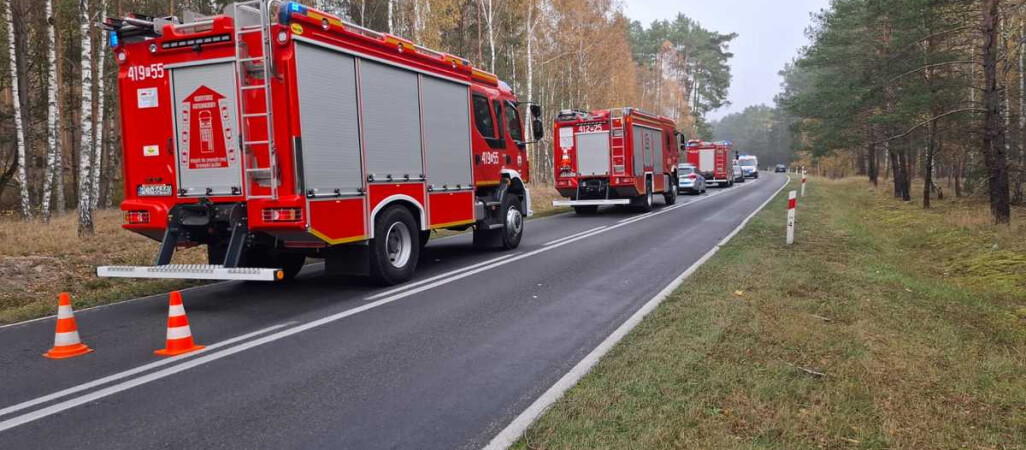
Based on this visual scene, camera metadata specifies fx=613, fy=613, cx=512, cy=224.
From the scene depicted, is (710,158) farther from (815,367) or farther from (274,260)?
(815,367)

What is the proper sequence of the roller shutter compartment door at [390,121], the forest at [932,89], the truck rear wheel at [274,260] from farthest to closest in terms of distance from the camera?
the forest at [932,89]
the truck rear wheel at [274,260]
the roller shutter compartment door at [390,121]

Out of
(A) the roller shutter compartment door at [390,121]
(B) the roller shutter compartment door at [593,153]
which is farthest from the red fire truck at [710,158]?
(A) the roller shutter compartment door at [390,121]

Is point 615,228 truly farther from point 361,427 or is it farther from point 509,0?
point 509,0

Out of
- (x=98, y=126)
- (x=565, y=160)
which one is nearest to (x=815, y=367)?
(x=565, y=160)

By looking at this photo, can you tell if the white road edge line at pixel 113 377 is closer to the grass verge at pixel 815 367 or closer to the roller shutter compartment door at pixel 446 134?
the grass verge at pixel 815 367

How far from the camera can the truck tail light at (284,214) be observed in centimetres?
663

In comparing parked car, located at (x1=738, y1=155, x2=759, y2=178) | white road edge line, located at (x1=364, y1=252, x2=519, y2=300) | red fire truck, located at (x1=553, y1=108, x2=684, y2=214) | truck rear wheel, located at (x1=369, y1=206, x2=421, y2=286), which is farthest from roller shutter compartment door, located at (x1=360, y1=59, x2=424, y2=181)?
parked car, located at (x1=738, y1=155, x2=759, y2=178)

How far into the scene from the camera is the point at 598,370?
14.9 ft

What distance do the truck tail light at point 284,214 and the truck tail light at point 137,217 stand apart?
5.40 ft

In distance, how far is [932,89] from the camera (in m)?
17.3

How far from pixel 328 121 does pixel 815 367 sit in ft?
18.1

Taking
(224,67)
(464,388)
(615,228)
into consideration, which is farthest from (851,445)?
(615,228)

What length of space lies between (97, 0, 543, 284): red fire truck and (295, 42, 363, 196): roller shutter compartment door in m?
0.02

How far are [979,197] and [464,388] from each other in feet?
73.4
